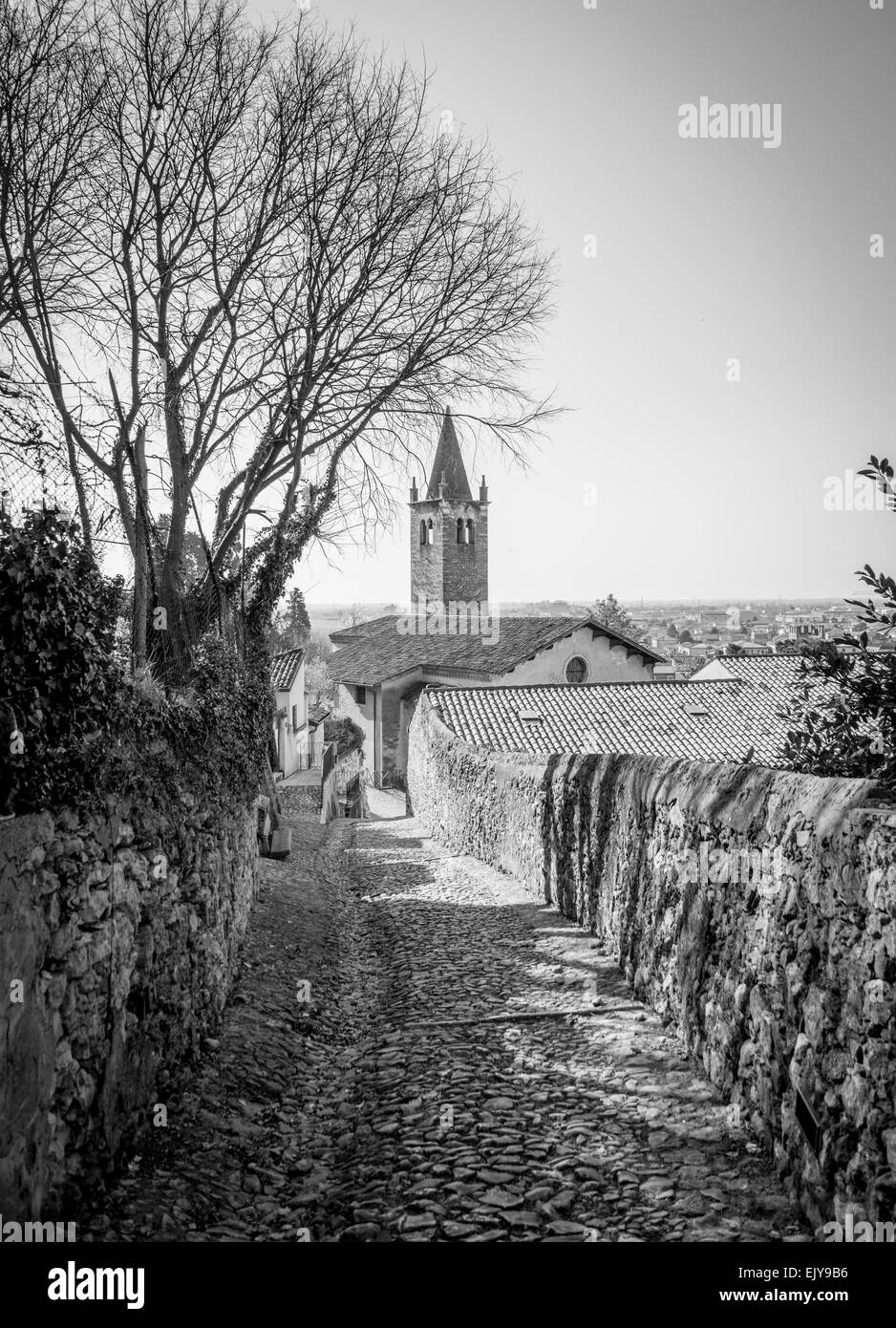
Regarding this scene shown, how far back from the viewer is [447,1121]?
5.64 m

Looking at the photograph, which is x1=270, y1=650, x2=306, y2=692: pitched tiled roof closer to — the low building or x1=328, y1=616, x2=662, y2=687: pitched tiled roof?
the low building

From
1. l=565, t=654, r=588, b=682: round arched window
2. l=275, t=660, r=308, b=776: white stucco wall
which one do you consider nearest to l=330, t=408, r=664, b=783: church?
l=565, t=654, r=588, b=682: round arched window

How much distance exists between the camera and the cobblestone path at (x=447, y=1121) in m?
4.52

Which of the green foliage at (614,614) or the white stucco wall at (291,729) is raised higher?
the green foliage at (614,614)

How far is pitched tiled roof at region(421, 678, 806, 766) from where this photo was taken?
2747 centimetres

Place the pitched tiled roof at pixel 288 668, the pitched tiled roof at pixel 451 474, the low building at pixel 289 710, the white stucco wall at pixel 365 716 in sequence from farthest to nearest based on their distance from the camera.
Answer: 1. the pitched tiled roof at pixel 451 474
2. the white stucco wall at pixel 365 716
3. the pitched tiled roof at pixel 288 668
4. the low building at pixel 289 710

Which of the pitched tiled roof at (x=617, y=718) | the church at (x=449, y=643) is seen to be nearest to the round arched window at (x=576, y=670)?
the church at (x=449, y=643)

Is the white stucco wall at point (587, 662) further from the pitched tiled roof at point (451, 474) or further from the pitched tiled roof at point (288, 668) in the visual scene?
the pitched tiled roof at point (451, 474)

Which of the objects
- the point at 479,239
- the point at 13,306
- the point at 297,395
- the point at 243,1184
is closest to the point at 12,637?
the point at 243,1184

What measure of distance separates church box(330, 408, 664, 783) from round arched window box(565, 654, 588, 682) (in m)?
0.04

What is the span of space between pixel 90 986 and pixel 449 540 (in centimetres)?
5083

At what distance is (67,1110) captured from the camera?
4406 millimetres

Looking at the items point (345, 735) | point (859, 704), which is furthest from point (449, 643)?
point (859, 704)

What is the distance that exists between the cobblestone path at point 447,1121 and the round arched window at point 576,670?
3025cm
